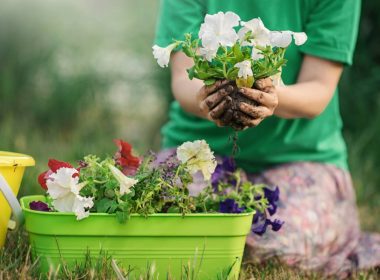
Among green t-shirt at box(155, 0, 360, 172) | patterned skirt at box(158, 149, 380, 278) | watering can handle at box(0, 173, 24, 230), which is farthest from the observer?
green t-shirt at box(155, 0, 360, 172)

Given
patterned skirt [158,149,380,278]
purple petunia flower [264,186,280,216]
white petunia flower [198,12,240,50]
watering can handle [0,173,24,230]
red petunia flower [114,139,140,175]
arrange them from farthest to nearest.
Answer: patterned skirt [158,149,380,278]
purple petunia flower [264,186,280,216]
red petunia flower [114,139,140,175]
watering can handle [0,173,24,230]
white petunia flower [198,12,240,50]

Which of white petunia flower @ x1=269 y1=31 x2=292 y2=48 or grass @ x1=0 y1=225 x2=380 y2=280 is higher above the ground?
white petunia flower @ x1=269 y1=31 x2=292 y2=48

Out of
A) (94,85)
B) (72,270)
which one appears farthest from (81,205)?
(94,85)

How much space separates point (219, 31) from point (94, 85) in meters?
2.93

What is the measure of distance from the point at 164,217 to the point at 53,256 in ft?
0.84

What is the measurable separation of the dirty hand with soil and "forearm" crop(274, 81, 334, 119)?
0.29 m

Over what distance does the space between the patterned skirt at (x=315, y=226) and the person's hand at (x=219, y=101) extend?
577 millimetres

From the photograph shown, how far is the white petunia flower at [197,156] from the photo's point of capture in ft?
5.18

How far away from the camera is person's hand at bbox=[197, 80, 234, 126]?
152 centimetres

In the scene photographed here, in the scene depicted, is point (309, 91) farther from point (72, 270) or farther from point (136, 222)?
point (72, 270)

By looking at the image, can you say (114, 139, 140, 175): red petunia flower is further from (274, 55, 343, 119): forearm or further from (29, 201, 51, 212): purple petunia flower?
(274, 55, 343, 119): forearm

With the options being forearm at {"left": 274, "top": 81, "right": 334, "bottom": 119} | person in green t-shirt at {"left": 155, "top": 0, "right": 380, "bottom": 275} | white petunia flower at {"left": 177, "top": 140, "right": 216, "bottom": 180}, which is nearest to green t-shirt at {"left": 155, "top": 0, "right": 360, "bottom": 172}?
person in green t-shirt at {"left": 155, "top": 0, "right": 380, "bottom": 275}

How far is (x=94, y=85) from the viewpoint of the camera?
4.30m

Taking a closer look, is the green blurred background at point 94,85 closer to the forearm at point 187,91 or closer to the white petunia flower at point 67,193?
the forearm at point 187,91
